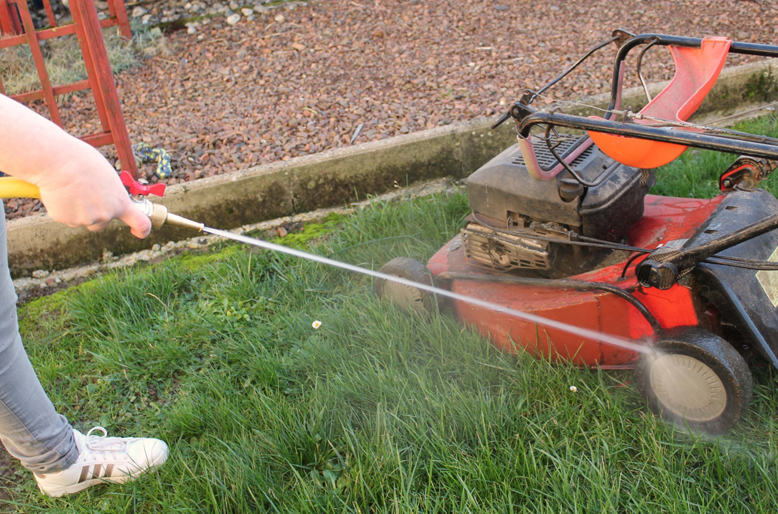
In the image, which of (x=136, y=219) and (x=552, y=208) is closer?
(x=136, y=219)

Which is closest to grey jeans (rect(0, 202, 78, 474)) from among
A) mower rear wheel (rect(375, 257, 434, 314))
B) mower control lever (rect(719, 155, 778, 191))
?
mower rear wheel (rect(375, 257, 434, 314))

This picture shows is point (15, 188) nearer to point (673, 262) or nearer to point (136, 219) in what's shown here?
point (136, 219)

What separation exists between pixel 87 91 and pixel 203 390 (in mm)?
3312

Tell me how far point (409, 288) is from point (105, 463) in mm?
1119

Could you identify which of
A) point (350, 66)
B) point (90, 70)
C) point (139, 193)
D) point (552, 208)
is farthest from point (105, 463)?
point (350, 66)

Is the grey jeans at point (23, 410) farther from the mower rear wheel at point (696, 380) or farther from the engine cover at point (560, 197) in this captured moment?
the mower rear wheel at point (696, 380)

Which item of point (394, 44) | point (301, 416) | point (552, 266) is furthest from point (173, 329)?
point (394, 44)

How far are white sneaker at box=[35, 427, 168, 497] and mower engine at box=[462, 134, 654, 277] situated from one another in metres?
1.23

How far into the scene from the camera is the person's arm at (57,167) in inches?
45.3

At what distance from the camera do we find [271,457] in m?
1.89

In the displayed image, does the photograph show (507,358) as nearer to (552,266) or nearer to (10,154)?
(552,266)

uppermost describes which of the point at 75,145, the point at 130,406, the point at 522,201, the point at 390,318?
the point at 75,145

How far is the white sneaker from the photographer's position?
6.32 feet

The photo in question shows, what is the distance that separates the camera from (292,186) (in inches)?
125
